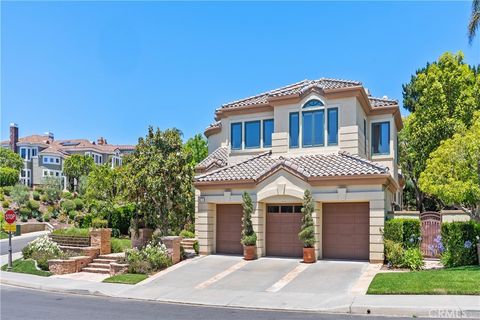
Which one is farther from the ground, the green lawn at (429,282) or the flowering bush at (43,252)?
the green lawn at (429,282)

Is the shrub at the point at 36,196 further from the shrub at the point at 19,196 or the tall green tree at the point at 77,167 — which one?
the tall green tree at the point at 77,167

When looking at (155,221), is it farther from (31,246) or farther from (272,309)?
(272,309)

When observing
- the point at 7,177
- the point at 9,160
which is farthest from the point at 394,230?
the point at 9,160

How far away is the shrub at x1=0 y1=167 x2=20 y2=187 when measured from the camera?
2353 inches

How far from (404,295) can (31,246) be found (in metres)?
18.7

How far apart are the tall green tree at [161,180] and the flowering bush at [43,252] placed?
4728mm

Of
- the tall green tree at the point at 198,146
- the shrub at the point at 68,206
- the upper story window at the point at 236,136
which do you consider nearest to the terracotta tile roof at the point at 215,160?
the upper story window at the point at 236,136

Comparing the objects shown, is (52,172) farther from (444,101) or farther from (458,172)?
(458,172)

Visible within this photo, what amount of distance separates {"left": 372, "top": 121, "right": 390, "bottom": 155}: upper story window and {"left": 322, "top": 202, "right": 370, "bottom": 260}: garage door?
6.28 meters

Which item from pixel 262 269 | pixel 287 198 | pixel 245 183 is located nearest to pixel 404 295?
pixel 262 269

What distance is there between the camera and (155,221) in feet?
71.9

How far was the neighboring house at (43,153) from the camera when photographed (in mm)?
74125

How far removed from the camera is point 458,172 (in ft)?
56.4

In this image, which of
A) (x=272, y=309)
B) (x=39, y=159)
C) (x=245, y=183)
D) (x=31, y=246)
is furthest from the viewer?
(x=39, y=159)
